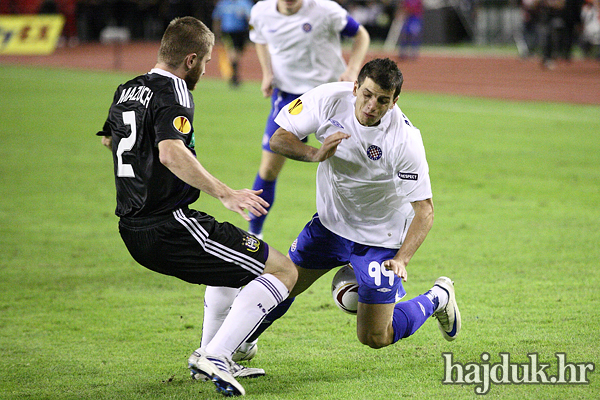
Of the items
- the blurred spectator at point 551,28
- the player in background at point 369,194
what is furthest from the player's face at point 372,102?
the blurred spectator at point 551,28

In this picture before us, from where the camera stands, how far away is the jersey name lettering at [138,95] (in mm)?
3715

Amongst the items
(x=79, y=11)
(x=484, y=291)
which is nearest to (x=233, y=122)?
(x=484, y=291)

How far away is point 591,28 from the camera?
961 inches

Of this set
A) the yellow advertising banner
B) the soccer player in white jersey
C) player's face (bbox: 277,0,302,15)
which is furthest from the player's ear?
the yellow advertising banner

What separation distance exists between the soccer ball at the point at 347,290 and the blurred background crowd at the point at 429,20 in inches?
791

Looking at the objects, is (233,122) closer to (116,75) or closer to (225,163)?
(225,163)

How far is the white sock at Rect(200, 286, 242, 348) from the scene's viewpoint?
4215 mm

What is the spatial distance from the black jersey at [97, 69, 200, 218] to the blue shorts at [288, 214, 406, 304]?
98 centimetres

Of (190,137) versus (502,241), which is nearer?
(190,137)

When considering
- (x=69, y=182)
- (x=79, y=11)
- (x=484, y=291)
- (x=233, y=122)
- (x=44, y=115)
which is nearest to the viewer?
(x=484, y=291)

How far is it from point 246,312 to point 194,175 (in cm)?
80

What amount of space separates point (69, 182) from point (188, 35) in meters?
6.55

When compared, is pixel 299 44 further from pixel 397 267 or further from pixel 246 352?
pixel 397 267

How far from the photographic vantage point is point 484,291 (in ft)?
18.5
